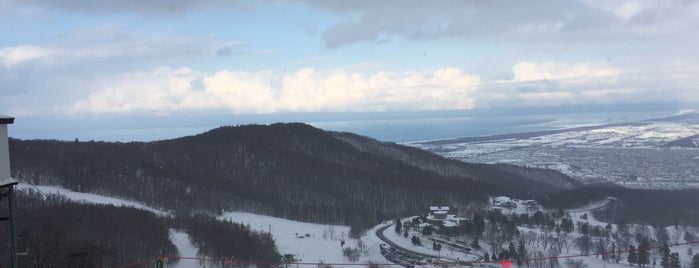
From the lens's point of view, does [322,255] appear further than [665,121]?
No

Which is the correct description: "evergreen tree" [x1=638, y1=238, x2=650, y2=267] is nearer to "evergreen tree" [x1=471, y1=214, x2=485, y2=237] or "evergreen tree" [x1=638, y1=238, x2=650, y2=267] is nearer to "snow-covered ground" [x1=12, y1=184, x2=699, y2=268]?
"snow-covered ground" [x1=12, y1=184, x2=699, y2=268]

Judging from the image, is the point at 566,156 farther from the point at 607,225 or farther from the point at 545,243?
the point at 545,243

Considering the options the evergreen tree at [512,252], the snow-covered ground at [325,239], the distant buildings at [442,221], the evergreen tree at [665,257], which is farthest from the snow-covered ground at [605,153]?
the evergreen tree at [512,252]

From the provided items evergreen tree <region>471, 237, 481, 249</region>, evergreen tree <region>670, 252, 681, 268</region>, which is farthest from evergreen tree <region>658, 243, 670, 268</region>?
evergreen tree <region>471, 237, 481, 249</region>

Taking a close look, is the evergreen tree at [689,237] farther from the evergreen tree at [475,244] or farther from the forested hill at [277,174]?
the forested hill at [277,174]

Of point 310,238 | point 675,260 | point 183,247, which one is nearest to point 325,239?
point 310,238

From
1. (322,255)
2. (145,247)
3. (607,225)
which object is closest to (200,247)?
(145,247)

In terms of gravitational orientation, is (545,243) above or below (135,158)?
below
